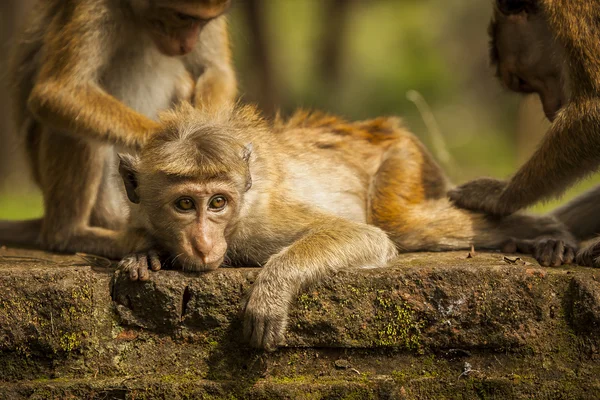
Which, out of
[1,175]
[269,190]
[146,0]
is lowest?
[1,175]

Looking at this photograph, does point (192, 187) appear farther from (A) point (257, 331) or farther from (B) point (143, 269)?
(A) point (257, 331)

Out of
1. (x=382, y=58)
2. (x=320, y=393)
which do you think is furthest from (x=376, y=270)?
(x=382, y=58)

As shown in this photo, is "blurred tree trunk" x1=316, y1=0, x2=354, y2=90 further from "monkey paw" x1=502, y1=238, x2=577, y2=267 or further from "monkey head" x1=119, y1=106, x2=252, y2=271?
"monkey head" x1=119, y1=106, x2=252, y2=271

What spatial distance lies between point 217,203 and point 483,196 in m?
2.27

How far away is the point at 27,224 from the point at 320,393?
3473 mm

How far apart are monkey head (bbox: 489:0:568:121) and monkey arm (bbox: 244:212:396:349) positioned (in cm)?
193

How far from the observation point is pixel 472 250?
5.51 metres

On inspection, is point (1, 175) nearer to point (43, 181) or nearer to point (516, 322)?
point (43, 181)

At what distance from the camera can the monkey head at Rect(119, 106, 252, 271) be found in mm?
4574

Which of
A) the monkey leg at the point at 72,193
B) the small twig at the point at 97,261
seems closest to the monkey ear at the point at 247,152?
the small twig at the point at 97,261

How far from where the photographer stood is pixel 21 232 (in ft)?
22.7

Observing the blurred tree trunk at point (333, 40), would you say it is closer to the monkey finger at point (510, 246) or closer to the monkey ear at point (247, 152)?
the monkey finger at point (510, 246)

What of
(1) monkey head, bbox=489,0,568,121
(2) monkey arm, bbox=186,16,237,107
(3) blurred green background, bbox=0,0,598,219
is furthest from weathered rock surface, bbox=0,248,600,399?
(3) blurred green background, bbox=0,0,598,219

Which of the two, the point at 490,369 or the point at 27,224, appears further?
the point at 27,224
